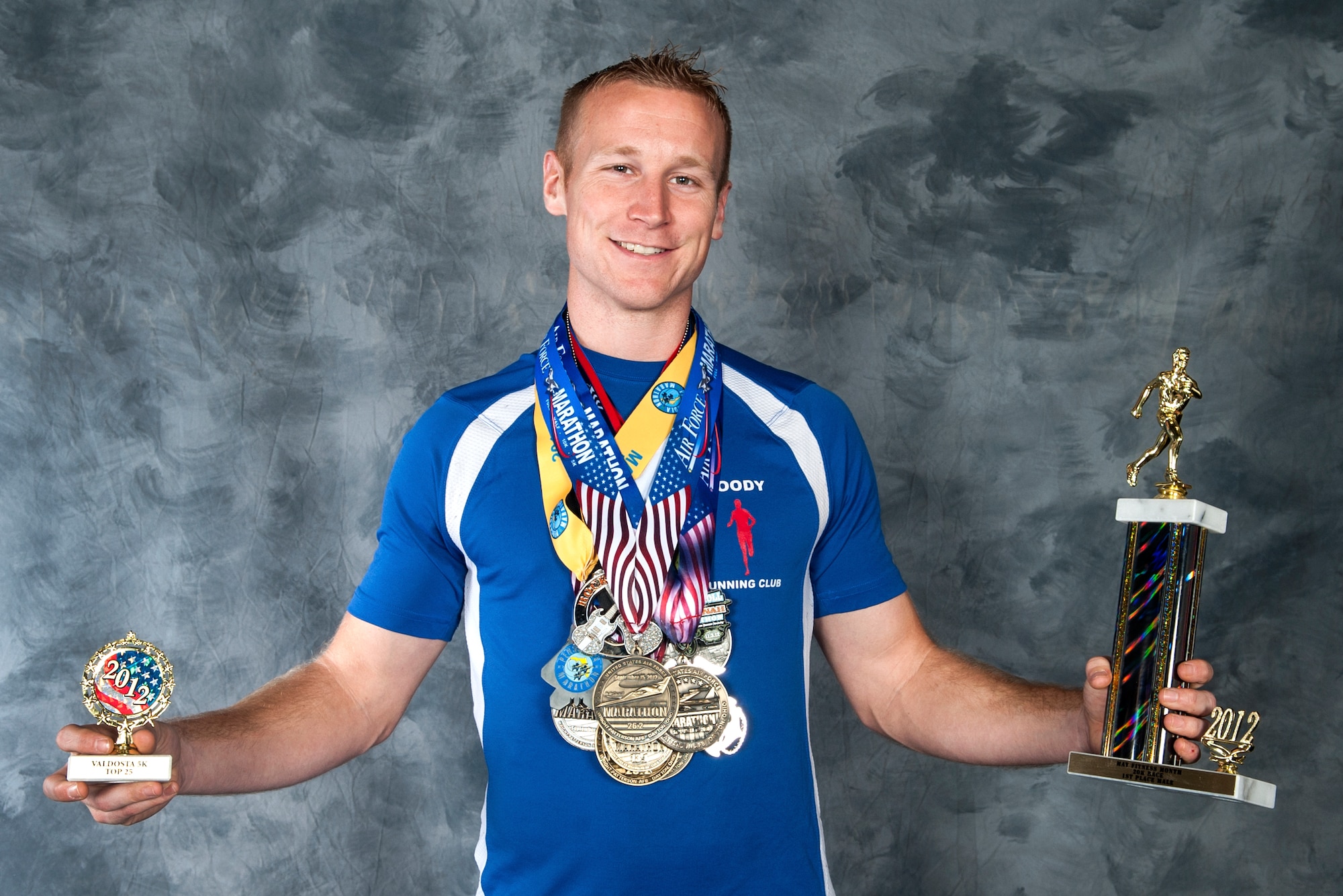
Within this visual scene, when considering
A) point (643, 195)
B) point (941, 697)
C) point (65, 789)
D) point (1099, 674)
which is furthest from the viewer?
point (941, 697)

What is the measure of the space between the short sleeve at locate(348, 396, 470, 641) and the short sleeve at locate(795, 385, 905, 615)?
66cm

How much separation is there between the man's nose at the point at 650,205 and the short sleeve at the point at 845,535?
0.44m

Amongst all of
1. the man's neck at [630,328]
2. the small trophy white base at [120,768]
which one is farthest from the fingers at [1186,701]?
the small trophy white base at [120,768]

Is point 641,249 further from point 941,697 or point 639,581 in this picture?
point 941,697

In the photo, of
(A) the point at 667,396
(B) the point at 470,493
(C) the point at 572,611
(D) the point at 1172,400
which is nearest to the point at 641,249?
(A) the point at 667,396

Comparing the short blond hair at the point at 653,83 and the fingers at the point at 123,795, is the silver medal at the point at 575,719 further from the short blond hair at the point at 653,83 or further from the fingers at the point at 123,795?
the short blond hair at the point at 653,83

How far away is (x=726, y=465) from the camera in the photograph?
6.45 ft

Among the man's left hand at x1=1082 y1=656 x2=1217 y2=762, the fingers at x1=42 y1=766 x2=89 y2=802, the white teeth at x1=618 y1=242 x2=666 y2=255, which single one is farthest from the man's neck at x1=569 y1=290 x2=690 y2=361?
the fingers at x1=42 y1=766 x2=89 y2=802

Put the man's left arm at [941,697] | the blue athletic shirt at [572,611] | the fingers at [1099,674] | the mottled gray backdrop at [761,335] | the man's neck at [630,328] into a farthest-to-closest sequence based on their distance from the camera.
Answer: the mottled gray backdrop at [761,335]
the man's neck at [630,328]
the man's left arm at [941,697]
the blue athletic shirt at [572,611]
the fingers at [1099,674]

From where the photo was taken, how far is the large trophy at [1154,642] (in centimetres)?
162

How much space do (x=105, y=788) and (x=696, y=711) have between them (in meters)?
0.89

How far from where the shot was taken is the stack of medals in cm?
182

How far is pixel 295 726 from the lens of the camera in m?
1.87

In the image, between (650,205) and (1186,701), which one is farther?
(650,205)
